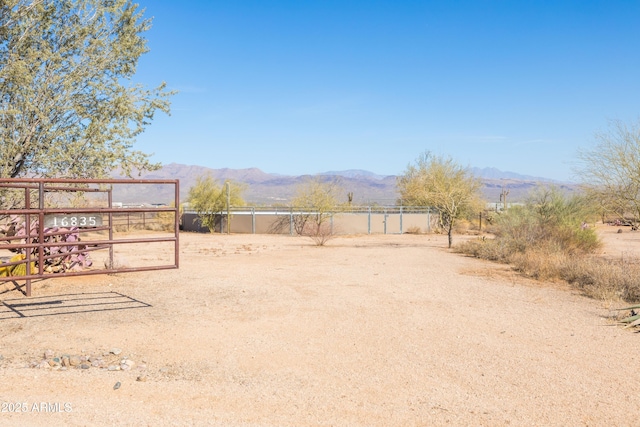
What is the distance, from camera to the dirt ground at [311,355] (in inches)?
200

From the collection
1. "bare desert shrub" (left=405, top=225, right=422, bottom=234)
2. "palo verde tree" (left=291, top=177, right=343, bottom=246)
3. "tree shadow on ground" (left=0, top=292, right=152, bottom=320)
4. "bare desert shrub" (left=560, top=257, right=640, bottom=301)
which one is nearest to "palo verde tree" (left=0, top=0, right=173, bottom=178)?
"tree shadow on ground" (left=0, top=292, right=152, bottom=320)

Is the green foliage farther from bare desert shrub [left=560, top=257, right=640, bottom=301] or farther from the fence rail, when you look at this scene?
the fence rail

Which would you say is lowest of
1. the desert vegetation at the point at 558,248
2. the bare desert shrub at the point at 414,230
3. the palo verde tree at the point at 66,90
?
the bare desert shrub at the point at 414,230

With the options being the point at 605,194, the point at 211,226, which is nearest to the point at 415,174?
the point at 211,226

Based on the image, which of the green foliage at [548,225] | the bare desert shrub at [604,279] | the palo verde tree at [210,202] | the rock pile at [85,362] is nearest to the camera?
the rock pile at [85,362]

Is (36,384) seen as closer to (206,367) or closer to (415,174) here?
(206,367)

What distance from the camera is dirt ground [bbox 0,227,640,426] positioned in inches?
200

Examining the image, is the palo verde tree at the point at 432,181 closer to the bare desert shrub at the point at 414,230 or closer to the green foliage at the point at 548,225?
the bare desert shrub at the point at 414,230

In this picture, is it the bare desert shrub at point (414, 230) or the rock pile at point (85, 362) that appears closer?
the rock pile at point (85, 362)

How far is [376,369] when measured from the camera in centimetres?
645

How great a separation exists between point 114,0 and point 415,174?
4219cm

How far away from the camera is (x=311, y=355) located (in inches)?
276

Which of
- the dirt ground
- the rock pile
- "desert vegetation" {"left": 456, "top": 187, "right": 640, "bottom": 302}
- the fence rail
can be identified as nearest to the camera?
the dirt ground

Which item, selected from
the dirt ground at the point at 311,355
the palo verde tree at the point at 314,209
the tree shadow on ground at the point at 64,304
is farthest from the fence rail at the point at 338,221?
the tree shadow on ground at the point at 64,304
